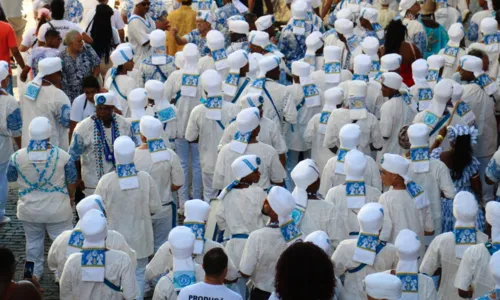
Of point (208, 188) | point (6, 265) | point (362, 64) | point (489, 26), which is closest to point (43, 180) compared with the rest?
point (208, 188)

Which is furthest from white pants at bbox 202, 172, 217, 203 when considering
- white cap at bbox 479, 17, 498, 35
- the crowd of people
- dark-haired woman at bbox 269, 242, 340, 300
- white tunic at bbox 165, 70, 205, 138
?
dark-haired woman at bbox 269, 242, 340, 300

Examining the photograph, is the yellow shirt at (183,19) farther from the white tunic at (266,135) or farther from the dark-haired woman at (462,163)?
the dark-haired woman at (462,163)

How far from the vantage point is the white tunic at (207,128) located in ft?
41.0

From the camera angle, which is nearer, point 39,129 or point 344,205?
point 344,205

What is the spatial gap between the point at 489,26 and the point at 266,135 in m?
4.98

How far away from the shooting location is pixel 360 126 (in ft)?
39.9

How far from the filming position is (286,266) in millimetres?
7039

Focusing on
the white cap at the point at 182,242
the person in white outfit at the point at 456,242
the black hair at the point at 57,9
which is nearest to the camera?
the white cap at the point at 182,242

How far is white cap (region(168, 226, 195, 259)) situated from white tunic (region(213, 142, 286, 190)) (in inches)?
102

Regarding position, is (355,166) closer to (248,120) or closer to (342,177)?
(342,177)

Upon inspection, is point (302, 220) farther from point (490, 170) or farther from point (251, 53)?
point (251, 53)

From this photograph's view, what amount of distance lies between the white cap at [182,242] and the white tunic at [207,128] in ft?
13.5

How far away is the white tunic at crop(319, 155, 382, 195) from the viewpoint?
423 inches

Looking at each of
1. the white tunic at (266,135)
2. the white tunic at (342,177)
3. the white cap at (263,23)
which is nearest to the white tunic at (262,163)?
the white tunic at (342,177)
